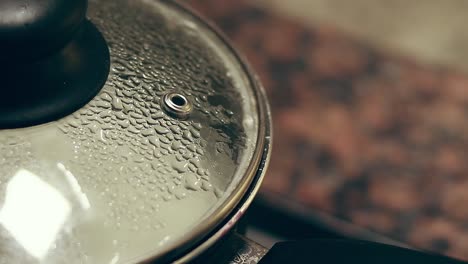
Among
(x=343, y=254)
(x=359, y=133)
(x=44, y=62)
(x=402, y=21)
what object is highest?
(x=44, y=62)

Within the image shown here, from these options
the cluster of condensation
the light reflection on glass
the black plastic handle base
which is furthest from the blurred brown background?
the light reflection on glass

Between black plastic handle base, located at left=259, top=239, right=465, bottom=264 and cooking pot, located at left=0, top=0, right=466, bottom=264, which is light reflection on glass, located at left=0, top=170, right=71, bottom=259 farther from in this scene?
black plastic handle base, located at left=259, top=239, right=465, bottom=264

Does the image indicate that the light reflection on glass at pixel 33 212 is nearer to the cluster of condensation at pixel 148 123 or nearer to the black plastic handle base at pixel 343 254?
the cluster of condensation at pixel 148 123

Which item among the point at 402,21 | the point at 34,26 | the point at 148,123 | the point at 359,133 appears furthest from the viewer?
the point at 402,21

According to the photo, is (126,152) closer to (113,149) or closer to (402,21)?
(113,149)

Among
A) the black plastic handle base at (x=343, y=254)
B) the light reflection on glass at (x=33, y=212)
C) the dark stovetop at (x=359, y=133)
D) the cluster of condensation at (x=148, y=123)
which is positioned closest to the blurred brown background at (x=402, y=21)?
the dark stovetop at (x=359, y=133)

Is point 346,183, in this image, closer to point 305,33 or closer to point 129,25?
point 305,33

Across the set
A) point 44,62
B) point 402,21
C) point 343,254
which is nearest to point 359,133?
point 402,21

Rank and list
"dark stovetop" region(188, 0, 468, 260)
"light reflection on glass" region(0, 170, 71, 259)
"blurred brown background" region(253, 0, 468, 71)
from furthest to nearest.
→ 1. "blurred brown background" region(253, 0, 468, 71)
2. "dark stovetop" region(188, 0, 468, 260)
3. "light reflection on glass" region(0, 170, 71, 259)
